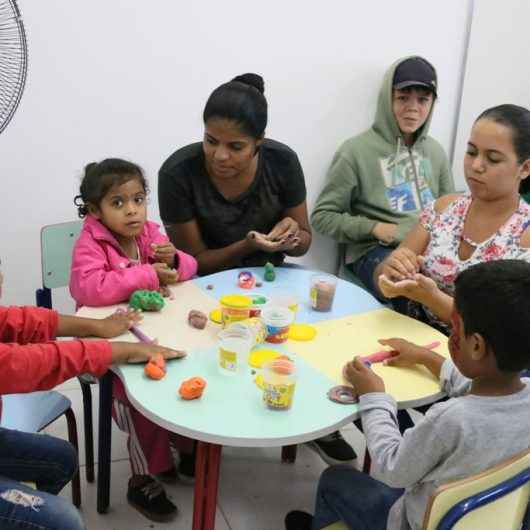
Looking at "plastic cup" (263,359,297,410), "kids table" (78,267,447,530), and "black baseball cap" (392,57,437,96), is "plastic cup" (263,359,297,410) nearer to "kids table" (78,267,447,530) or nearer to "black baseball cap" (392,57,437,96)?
"kids table" (78,267,447,530)

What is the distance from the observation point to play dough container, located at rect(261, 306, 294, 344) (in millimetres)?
1645

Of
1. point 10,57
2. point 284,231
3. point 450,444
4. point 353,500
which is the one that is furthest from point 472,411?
point 10,57

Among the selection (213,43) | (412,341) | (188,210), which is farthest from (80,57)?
(412,341)

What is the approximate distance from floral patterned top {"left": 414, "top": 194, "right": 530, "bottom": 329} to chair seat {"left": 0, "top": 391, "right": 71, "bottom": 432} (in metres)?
1.30

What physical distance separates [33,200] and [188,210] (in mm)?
964

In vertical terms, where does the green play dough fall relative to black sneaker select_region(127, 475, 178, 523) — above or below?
above

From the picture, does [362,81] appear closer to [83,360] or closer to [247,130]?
[247,130]

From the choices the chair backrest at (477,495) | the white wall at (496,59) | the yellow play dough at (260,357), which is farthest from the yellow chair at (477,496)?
the white wall at (496,59)

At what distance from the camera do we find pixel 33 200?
2783mm

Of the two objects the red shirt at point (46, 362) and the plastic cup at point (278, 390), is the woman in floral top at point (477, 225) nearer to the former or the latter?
the plastic cup at point (278, 390)

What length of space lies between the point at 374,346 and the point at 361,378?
265mm

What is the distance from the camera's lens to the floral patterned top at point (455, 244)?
1.89 m

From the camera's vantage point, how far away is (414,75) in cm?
294

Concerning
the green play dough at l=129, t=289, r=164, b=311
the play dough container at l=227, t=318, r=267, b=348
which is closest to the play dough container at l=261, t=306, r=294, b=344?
the play dough container at l=227, t=318, r=267, b=348
